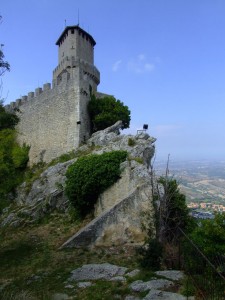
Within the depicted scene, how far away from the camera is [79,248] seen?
1319cm

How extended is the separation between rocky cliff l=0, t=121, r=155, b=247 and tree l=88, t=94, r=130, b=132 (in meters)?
1.45

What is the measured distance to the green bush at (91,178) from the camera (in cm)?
1631

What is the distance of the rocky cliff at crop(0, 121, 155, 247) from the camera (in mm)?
13477

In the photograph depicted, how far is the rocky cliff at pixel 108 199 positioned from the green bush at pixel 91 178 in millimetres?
440

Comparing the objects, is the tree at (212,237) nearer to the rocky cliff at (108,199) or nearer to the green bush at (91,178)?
the rocky cliff at (108,199)

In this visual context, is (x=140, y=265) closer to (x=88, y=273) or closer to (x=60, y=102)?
(x=88, y=273)

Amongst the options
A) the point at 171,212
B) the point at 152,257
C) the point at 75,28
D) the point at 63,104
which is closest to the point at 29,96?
the point at 63,104

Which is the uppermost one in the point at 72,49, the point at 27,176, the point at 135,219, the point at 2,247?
the point at 72,49

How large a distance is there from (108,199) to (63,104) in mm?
11196

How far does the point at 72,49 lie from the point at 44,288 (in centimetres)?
2425

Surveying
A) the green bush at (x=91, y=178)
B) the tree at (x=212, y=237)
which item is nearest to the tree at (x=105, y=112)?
the green bush at (x=91, y=178)

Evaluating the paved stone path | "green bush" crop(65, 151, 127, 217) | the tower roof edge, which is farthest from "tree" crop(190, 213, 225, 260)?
the tower roof edge

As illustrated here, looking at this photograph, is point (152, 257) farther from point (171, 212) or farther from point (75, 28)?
point (75, 28)

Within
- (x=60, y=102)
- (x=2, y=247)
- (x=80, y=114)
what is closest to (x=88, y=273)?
(x=2, y=247)
